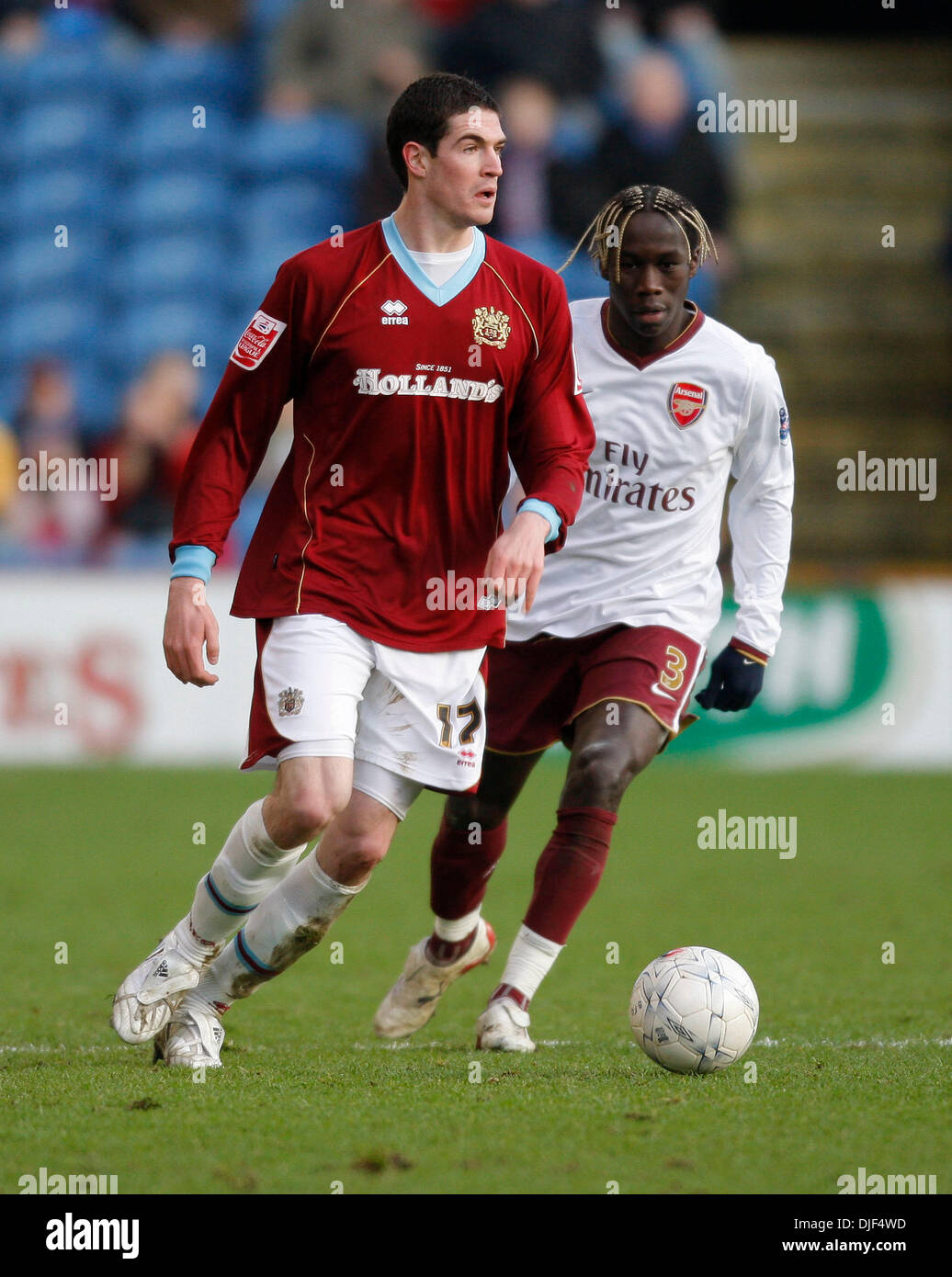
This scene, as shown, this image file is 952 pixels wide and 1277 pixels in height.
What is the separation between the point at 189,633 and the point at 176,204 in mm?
14208

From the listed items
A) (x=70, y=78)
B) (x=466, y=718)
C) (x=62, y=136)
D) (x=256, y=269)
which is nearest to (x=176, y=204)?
(x=256, y=269)

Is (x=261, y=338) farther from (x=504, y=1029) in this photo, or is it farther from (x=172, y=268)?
(x=172, y=268)

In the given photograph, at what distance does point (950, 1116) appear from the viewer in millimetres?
3988

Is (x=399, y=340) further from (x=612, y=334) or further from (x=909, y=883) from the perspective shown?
(x=909, y=883)

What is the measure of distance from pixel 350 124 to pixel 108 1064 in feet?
46.4

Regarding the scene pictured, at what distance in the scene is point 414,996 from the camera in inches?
212

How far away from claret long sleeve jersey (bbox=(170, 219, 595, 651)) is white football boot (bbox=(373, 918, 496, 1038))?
1.28 metres

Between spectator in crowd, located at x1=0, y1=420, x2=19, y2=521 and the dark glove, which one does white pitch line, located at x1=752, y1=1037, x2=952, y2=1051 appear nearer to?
the dark glove

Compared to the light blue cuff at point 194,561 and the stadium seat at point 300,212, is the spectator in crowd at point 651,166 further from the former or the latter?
the light blue cuff at point 194,561

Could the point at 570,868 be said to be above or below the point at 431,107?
below

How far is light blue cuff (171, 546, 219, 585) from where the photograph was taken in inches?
170

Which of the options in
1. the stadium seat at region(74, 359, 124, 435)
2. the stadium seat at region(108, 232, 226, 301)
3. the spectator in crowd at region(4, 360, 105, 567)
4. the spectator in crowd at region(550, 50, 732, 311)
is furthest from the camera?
the stadium seat at region(108, 232, 226, 301)

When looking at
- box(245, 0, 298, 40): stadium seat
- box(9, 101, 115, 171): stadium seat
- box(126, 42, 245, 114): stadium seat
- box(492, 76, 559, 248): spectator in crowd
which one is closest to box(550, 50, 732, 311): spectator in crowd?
box(492, 76, 559, 248): spectator in crowd
